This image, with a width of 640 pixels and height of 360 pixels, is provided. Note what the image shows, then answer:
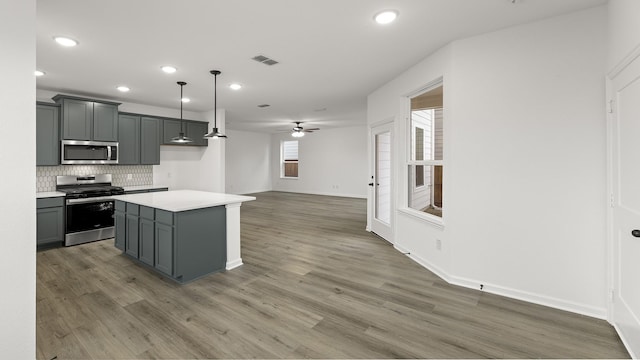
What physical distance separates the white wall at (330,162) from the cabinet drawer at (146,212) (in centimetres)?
746

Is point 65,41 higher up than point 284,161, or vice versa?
point 65,41

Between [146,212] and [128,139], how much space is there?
2.82 metres

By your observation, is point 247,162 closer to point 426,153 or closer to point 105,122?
point 105,122

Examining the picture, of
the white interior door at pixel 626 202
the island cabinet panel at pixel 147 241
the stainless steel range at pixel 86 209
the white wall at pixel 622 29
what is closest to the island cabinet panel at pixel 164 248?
the island cabinet panel at pixel 147 241

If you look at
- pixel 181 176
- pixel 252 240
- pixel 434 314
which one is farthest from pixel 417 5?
pixel 181 176

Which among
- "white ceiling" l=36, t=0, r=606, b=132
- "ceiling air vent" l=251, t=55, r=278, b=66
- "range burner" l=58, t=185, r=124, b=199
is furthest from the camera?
"range burner" l=58, t=185, r=124, b=199

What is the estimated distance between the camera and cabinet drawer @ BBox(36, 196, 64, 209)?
439 cm

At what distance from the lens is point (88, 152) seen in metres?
5.00

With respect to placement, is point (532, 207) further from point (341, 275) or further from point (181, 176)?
point (181, 176)

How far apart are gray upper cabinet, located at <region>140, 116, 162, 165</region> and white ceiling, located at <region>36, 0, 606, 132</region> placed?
2.70 ft

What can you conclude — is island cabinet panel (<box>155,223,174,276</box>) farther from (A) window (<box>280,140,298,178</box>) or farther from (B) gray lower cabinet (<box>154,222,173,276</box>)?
(A) window (<box>280,140,298,178</box>)

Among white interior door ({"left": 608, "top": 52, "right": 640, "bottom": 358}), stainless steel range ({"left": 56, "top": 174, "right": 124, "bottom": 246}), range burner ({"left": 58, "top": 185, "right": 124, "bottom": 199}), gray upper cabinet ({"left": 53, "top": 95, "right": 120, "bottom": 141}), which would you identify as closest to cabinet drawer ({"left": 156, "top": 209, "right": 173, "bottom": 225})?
stainless steel range ({"left": 56, "top": 174, "right": 124, "bottom": 246})

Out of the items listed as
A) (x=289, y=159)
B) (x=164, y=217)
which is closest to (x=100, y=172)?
(x=164, y=217)

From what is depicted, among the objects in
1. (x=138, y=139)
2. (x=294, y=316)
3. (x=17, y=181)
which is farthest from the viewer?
(x=138, y=139)
